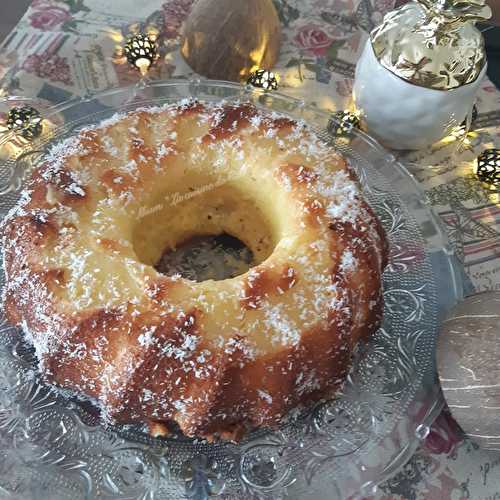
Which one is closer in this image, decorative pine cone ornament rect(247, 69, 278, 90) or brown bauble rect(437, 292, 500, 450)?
brown bauble rect(437, 292, 500, 450)

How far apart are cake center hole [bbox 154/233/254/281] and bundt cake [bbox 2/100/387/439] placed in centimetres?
9

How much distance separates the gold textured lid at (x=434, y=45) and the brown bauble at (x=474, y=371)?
23.2 inches

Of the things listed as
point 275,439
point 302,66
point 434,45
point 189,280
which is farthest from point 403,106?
point 275,439

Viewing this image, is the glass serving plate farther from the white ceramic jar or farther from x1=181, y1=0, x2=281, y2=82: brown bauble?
x1=181, y1=0, x2=281, y2=82: brown bauble

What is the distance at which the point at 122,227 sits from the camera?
125cm

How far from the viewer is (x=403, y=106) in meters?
1.58

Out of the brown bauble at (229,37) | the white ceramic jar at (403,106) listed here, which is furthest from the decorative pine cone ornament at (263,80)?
the white ceramic jar at (403,106)

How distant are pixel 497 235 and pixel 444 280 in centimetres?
32

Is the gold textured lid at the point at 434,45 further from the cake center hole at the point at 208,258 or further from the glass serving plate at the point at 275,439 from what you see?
the cake center hole at the point at 208,258

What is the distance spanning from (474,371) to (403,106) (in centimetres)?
73

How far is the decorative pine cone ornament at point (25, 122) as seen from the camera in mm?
1566

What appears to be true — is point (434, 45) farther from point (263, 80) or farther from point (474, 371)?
point (474, 371)

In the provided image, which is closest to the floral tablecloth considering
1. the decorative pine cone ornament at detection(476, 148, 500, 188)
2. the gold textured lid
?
the decorative pine cone ornament at detection(476, 148, 500, 188)

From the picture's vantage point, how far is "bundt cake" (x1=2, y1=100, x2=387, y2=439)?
3.65ft
